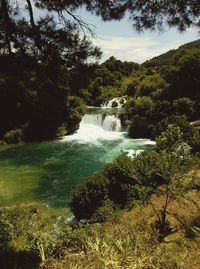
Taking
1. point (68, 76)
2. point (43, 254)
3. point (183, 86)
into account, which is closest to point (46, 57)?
point (68, 76)

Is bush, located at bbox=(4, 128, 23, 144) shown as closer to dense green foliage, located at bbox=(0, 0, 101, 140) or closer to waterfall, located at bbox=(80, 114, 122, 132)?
waterfall, located at bbox=(80, 114, 122, 132)

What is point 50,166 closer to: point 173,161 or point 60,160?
point 60,160

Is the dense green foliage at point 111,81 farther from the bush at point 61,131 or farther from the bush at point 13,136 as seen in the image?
the bush at point 13,136

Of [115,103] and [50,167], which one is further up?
[115,103]

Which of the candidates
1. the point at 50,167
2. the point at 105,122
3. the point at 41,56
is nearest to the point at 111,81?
the point at 105,122

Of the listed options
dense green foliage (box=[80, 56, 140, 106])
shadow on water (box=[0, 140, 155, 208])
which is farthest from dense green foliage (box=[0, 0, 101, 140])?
dense green foliage (box=[80, 56, 140, 106])

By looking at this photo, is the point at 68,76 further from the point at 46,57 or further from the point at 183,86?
the point at 183,86
